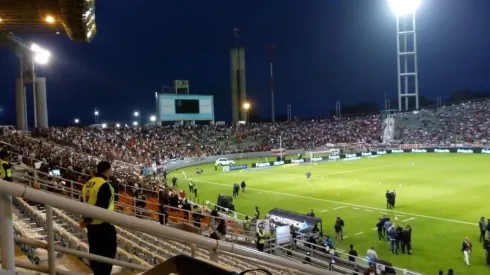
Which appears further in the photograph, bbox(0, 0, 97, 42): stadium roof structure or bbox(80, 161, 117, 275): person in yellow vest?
bbox(0, 0, 97, 42): stadium roof structure

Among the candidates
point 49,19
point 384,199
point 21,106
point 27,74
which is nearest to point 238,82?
point 21,106

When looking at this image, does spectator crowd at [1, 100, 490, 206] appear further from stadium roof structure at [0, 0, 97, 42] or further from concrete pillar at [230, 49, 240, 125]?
stadium roof structure at [0, 0, 97, 42]

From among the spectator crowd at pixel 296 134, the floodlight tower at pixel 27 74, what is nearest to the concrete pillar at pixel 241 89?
the spectator crowd at pixel 296 134

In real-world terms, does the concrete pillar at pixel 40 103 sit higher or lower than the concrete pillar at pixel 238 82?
lower

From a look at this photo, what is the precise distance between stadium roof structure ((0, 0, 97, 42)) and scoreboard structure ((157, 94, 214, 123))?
46857 mm

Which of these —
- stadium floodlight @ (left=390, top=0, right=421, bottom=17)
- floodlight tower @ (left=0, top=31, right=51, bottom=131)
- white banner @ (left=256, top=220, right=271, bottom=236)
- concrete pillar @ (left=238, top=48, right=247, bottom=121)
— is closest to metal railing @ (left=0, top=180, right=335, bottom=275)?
white banner @ (left=256, top=220, right=271, bottom=236)

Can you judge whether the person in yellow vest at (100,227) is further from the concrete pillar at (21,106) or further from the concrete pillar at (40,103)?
the concrete pillar at (40,103)

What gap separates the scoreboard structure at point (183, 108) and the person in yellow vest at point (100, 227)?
2867 inches

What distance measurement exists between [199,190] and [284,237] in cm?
2119

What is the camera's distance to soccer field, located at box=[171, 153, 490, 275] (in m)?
19.4

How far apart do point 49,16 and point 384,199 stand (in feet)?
79.8

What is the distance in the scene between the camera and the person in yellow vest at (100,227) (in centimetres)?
463

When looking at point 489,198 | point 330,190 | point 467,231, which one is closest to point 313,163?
point 330,190

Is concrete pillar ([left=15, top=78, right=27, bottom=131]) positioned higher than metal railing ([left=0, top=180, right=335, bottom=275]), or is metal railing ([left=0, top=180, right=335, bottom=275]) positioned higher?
concrete pillar ([left=15, top=78, right=27, bottom=131])
